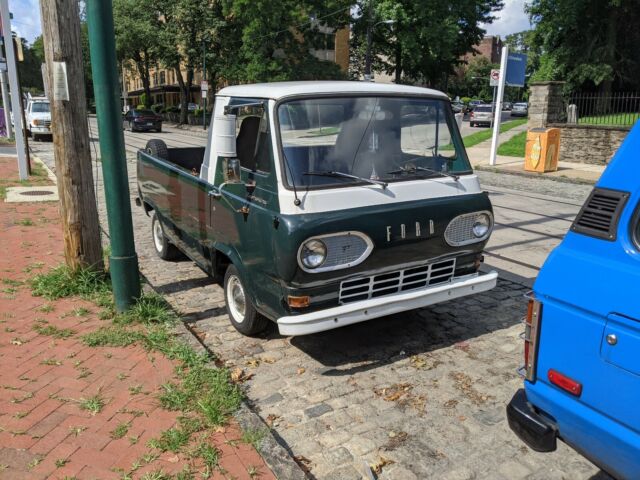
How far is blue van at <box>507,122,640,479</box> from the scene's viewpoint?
1.99 meters

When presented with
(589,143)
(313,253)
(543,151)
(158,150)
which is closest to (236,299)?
(313,253)

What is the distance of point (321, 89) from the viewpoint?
4.32 m

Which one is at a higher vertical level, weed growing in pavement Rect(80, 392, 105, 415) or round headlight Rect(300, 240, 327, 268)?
round headlight Rect(300, 240, 327, 268)

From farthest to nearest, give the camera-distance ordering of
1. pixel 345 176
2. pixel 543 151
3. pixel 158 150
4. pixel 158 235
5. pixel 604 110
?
pixel 604 110
pixel 543 151
pixel 158 235
pixel 158 150
pixel 345 176

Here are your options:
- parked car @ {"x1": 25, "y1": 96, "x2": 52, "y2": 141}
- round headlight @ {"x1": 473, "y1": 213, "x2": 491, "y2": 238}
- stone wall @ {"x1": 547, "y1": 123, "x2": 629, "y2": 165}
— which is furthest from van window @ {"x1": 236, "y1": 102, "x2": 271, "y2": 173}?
parked car @ {"x1": 25, "y1": 96, "x2": 52, "y2": 141}

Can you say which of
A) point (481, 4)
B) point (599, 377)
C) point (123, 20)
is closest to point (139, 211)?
point (599, 377)

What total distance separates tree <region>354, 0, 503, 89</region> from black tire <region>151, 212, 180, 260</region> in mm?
41042

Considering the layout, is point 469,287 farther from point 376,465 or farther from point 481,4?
point 481,4

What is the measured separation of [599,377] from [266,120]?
3.01m

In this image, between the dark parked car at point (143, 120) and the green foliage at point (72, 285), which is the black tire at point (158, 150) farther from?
the dark parked car at point (143, 120)

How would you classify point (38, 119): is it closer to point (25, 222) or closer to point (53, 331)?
point (25, 222)

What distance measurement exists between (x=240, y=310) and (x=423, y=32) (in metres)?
46.9

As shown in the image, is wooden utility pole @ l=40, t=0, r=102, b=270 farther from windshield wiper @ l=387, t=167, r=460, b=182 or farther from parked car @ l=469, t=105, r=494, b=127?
parked car @ l=469, t=105, r=494, b=127

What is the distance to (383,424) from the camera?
355 cm
